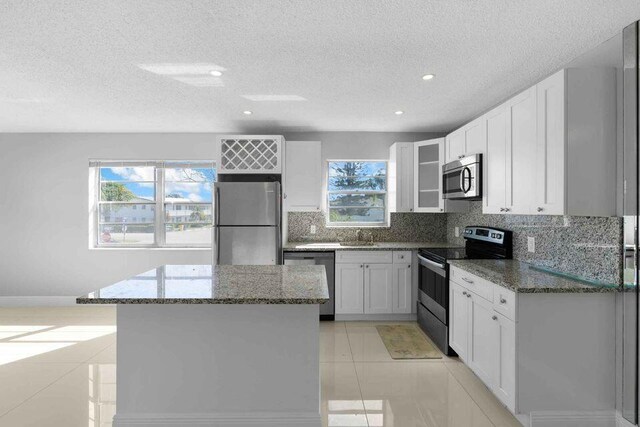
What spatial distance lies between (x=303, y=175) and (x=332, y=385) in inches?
102

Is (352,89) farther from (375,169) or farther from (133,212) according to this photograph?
(133,212)

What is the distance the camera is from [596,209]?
2152 millimetres

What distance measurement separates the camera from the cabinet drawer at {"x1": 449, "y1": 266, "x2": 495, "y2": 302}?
2.54 metres

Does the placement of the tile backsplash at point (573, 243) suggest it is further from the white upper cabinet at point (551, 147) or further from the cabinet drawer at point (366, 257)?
the cabinet drawer at point (366, 257)

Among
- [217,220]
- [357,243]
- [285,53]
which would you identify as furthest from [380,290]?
[285,53]

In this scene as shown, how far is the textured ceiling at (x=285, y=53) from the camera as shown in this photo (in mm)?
2016

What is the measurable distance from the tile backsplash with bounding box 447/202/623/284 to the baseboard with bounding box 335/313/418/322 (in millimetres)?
1542

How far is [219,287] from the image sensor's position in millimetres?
2072

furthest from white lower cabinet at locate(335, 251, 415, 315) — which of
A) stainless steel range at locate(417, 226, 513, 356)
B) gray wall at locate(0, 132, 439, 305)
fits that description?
gray wall at locate(0, 132, 439, 305)

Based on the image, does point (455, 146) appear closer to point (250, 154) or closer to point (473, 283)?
point (473, 283)

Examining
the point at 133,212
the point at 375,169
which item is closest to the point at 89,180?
the point at 133,212

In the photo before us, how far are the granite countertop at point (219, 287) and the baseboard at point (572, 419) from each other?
4.83 ft

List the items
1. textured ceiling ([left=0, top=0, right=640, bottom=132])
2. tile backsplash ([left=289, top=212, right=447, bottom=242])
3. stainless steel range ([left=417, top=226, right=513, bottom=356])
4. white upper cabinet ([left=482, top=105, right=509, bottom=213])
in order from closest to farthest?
textured ceiling ([left=0, top=0, right=640, bottom=132])
white upper cabinet ([left=482, top=105, right=509, bottom=213])
stainless steel range ([left=417, top=226, right=513, bottom=356])
tile backsplash ([left=289, top=212, right=447, bottom=242])

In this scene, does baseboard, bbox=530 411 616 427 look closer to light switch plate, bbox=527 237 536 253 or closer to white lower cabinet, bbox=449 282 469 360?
white lower cabinet, bbox=449 282 469 360
